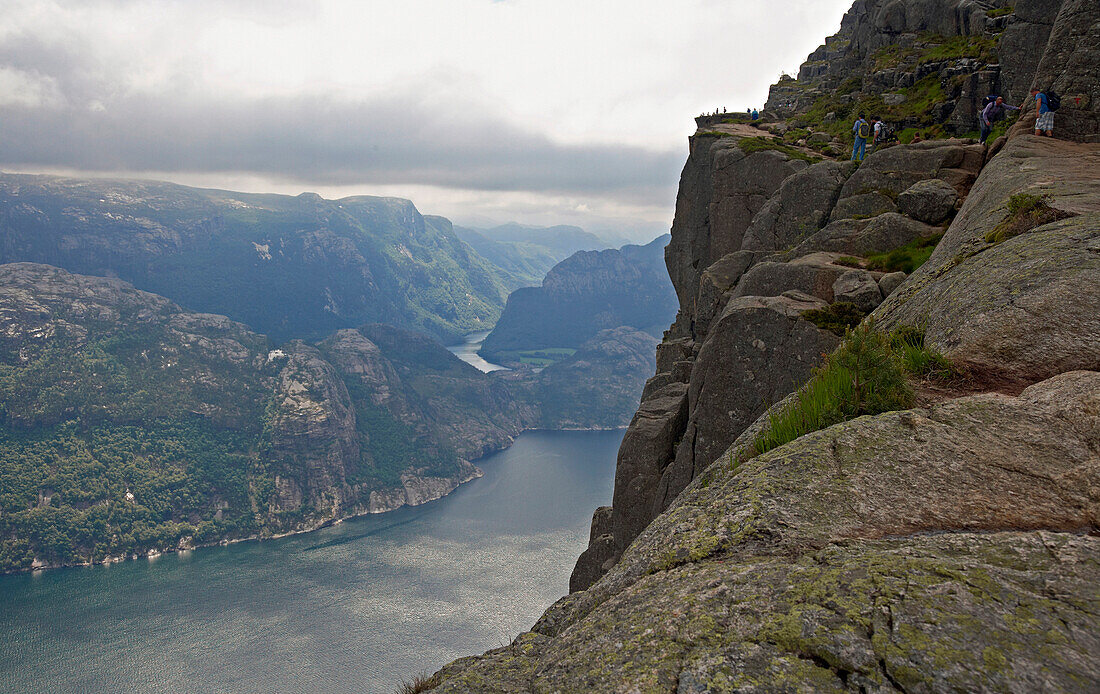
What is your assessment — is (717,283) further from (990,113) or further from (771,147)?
(771,147)

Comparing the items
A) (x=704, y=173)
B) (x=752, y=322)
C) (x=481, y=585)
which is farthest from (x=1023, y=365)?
Answer: (x=481, y=585)

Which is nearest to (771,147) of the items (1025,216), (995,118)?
(995,118)

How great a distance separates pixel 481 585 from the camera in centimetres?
18400

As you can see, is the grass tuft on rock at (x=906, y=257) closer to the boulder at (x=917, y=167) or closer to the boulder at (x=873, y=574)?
the boulder at (x=917, y=167)

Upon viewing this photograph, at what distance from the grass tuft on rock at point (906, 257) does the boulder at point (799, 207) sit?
11424 mm

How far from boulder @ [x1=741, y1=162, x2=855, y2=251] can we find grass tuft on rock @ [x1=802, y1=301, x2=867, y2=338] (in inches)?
679

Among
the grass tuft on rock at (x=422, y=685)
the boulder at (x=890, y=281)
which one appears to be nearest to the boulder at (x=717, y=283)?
the boulder at (x=890, y=281)

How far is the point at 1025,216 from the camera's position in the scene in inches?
568

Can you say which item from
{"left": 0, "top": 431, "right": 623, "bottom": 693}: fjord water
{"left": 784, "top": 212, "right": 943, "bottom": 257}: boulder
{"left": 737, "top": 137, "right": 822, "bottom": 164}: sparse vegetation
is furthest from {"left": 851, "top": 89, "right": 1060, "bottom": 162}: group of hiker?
{"left": 0, "top": 431, "right": 623, "bottom": 693}: fjord water

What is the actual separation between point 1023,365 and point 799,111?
7213cm

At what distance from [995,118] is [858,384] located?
35.9 metres

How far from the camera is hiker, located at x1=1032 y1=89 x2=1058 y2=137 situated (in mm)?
24969

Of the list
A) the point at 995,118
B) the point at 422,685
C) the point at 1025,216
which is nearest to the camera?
the point at 422,685

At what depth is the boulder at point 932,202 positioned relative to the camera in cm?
2733
